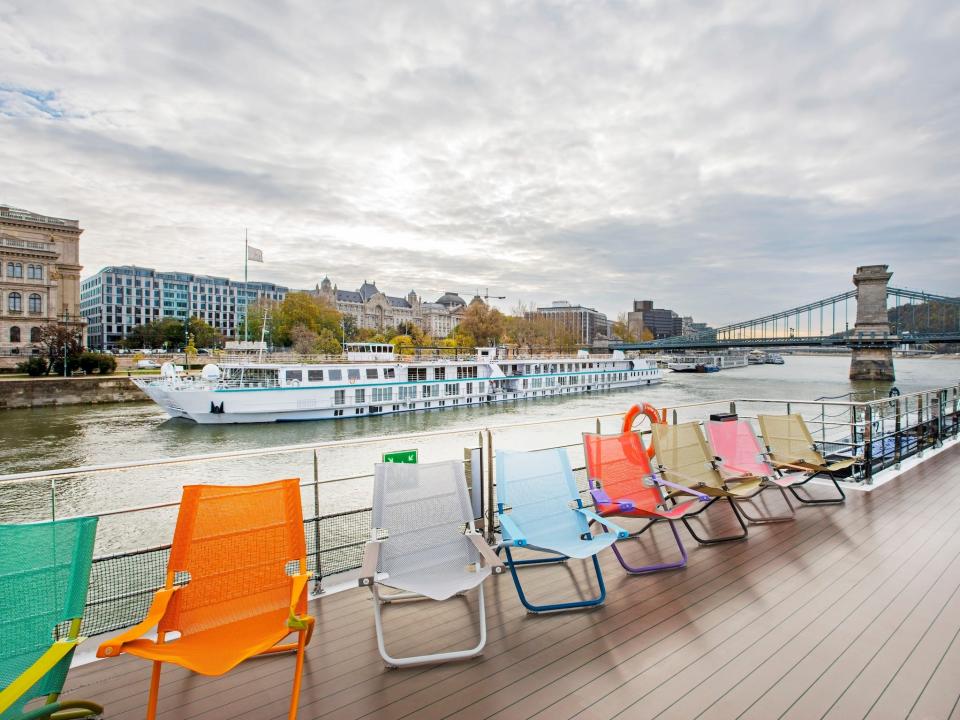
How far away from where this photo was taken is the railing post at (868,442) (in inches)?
199

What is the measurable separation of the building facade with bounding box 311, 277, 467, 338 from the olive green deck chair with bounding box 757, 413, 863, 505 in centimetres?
9414

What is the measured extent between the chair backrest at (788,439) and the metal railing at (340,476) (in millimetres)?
208

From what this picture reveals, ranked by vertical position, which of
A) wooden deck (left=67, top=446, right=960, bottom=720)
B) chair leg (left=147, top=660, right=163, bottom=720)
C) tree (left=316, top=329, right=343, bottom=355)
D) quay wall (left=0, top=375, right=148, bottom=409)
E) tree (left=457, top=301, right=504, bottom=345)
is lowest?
quay wall (left=0, top=375, right=148, bottom=409)

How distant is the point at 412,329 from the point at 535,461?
215 ft

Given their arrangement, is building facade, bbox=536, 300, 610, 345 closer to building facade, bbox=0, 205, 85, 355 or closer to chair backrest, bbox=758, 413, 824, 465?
building facade, bbox=0, 205, 85, 355

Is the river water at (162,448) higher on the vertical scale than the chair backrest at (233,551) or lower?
lower

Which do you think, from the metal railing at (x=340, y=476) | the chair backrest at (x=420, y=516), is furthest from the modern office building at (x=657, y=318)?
the chair backrest at (x=420, y=516)

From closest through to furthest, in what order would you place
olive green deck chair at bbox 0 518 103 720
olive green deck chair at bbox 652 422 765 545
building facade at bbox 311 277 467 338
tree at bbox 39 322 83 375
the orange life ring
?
1. olive green deck chair at bbox 0 518 103 720
2. olive green deck chair at bbox 652 422 765 545
3. the orange life ring
4. tree at bbox 39 322 83 375
5. building facade at bbox 311 277 467 338

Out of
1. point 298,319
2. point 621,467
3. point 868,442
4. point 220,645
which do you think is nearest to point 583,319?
point 298,319

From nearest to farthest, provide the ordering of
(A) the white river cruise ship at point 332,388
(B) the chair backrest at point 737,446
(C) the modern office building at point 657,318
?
1. (B) the chair backrest at point 737,446
2. (A) the white river cruise ship at point 332,388
3. (C) the modern office building at point 657,318

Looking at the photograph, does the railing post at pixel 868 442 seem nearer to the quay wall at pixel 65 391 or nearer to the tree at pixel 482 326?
the quay wall at pixel 65 391

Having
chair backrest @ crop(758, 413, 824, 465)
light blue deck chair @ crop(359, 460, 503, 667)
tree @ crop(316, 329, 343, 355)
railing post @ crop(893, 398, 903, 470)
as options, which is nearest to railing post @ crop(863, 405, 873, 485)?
chair backrest @ crop(758, 413, 824, 465)

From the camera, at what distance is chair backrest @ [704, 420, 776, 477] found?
443 centimetres

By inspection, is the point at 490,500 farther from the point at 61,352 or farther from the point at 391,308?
the point at 391,308
